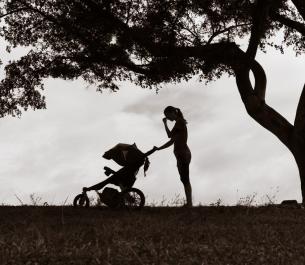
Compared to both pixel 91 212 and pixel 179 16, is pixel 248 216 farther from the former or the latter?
pixel 179 16

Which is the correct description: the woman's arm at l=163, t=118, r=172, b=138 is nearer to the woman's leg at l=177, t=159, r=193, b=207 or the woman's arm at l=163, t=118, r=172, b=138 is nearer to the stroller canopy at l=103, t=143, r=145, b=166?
the woman's leg at l=177, t=159, r=193, b=207

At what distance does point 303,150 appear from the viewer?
64.3ft

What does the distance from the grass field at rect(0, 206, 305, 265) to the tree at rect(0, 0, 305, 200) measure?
5682 millimetres

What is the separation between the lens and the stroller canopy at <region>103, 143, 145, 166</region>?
15.0 meters

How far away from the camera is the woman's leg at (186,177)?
14719mm

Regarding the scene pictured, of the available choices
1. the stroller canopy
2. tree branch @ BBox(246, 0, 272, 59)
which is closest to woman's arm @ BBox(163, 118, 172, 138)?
the stroller canopy

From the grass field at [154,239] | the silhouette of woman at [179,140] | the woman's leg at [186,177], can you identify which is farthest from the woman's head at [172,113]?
the grass field at [154,239]

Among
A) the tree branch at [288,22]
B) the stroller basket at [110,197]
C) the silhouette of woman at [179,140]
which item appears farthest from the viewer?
the tree branch at [288,22]

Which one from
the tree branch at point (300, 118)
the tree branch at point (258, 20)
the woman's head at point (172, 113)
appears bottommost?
the woman's head at point (172, 113)

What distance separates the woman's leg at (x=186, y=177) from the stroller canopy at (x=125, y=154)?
0.97 m

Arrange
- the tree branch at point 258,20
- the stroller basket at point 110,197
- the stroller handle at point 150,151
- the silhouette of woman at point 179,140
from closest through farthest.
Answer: the silhouette of woman at point 179,140
the stroller handle at point 150,151
the stroller basket at point 110,197
the tree branch at point 258,20

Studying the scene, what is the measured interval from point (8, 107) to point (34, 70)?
157cm

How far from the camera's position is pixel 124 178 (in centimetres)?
1516

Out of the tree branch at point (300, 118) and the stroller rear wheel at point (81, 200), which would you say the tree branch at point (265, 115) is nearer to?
the tree branch at point (300, 118)
